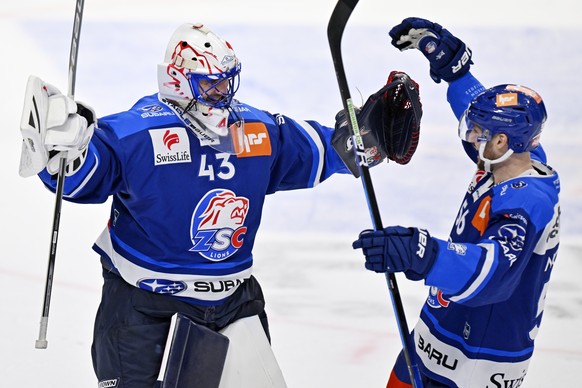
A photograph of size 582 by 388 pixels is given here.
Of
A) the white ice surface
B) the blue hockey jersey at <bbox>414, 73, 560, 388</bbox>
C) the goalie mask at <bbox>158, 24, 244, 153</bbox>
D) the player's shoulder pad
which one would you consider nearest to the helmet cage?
the goalie mask at <bbox>158, 24, 244, 153</bbox>

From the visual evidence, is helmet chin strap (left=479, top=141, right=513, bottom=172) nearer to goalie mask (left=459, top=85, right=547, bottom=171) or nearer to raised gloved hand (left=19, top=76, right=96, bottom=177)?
goalie mask (left=459, top=85, right=547, bottom=171)

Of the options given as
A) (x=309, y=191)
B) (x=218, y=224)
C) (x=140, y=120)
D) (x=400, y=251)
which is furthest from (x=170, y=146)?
(x=309, y=191)

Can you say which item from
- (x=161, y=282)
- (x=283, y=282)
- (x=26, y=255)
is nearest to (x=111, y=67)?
(x=26, y=255)

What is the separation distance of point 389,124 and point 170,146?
0.62 metres

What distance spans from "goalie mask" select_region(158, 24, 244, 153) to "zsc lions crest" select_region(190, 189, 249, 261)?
136 mm

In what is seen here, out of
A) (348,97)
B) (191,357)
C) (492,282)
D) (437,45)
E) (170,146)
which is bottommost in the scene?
(191,357)

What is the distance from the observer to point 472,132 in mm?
2744

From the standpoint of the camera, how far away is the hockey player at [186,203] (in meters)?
2.79

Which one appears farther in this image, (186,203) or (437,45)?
(437,45)

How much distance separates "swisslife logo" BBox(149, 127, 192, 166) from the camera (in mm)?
2783

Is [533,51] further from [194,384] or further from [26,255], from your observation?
[194,384]

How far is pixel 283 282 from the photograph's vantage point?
13.6ft

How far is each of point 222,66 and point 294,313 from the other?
141 cm

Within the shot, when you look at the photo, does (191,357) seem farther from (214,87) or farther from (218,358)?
(214,87)
